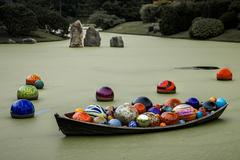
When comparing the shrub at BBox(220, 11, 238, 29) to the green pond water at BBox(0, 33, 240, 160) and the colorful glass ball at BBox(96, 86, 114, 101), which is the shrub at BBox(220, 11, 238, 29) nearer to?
the green pond water at BBox(0, 33, 240, 160)

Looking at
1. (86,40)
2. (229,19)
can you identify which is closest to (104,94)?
(86,40)

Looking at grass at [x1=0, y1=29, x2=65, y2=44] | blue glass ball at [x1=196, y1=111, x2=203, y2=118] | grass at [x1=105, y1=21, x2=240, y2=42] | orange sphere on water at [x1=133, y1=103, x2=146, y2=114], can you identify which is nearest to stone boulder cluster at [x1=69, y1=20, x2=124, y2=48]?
grass at [x1=0, y1=29, x2=65, y2=44]

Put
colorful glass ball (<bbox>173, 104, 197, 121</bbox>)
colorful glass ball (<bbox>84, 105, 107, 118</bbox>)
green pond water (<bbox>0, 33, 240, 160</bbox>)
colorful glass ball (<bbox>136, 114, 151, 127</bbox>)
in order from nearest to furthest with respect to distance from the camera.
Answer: green pond water (<bbox>0, 33, 240, 160</bbox>) < colorful glass ball (<bbox>136, 114, 151, 127</bbox>) < colorful glass ball (<bbox>84, 105, 107, 118</bbox>) < colorful glass ball (<bbox>173, 104, 197, 121</bbox>)

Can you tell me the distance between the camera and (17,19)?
28578 millimetres

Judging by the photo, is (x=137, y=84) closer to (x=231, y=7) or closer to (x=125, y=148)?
(x=125, y=148)

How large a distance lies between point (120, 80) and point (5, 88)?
286cm

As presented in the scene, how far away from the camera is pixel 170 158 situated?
5.97 meters

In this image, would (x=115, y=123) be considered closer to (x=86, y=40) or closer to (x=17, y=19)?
(x=86, y=40)

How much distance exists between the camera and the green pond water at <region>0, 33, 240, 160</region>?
20.4 ft

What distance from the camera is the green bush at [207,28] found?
3247cm

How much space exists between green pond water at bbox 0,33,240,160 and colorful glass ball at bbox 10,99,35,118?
0.37 ft

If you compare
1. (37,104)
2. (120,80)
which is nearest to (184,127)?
(37,104)

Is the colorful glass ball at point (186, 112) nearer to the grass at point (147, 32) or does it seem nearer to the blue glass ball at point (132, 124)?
the blue glass ball at point (132, 124)

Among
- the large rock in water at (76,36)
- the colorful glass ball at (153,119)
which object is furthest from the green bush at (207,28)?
the colorful glass ball at (153,119)
